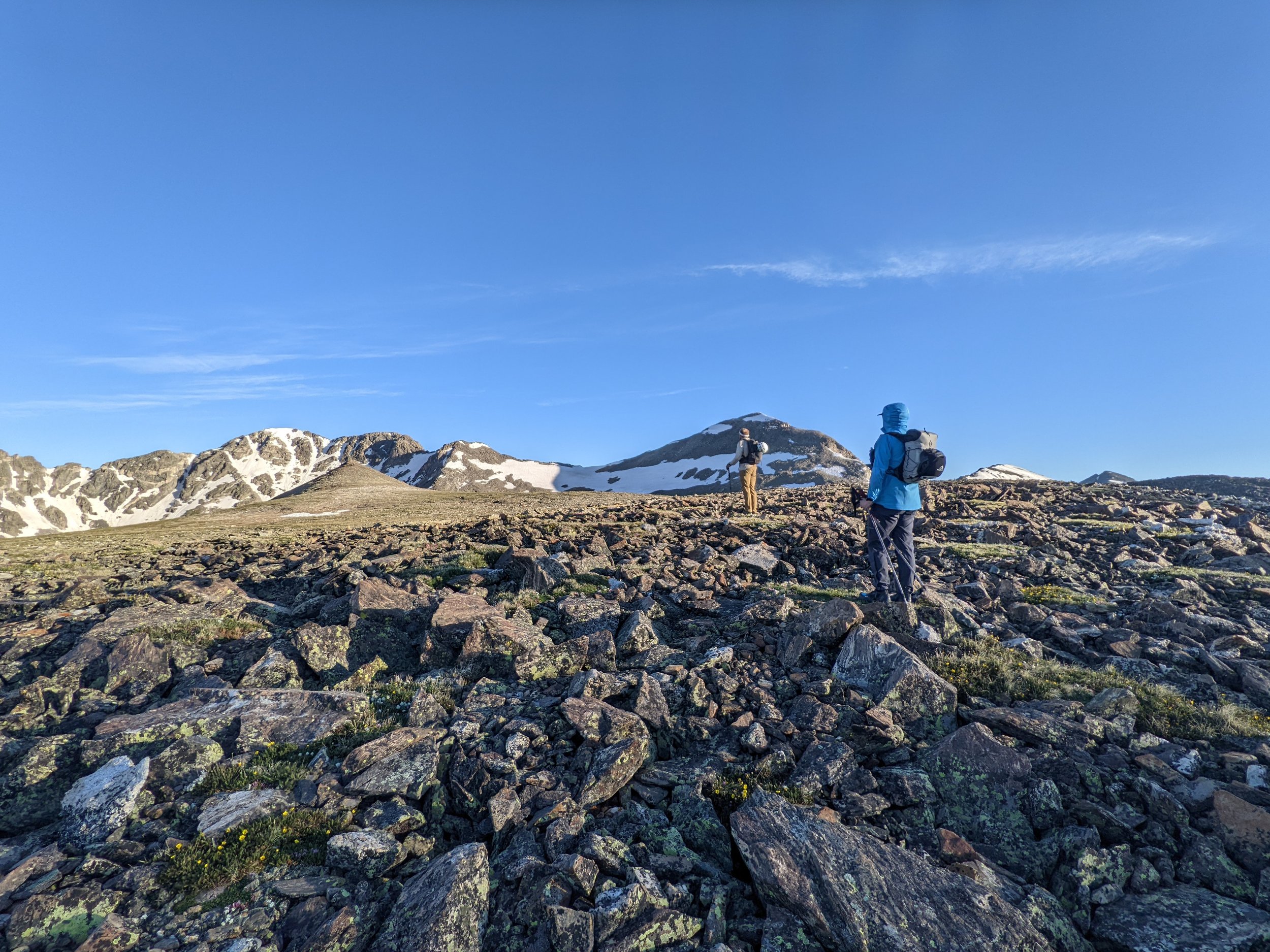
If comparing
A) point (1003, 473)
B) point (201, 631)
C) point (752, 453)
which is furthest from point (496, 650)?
point (1003, 473)

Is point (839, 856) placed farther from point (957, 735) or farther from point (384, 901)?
point (384, 901)

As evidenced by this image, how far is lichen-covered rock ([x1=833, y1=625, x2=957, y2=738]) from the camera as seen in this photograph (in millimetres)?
7086

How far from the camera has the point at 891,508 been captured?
36.1 ft

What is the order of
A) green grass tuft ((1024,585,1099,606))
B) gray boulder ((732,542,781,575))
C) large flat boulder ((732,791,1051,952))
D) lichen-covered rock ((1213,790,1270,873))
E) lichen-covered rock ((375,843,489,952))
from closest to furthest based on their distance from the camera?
large flat boulder ((732,791,1051,952))
lichen-covered rock ((375,843,489,952))
lichen-covered rock ((1213,790,1270,873))
green grass tuft ((1024,585,1099,606))
gray boulder ((732,542,781,575))

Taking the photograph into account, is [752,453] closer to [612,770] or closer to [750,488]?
[750,488]

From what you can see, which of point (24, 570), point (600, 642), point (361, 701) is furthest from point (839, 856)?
point (24, 570)

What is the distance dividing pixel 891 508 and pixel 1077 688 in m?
4.13

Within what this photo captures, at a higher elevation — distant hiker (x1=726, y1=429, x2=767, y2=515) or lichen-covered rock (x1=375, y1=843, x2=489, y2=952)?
distant hiker (x1=726, y1=429, x2=767, y2=515)

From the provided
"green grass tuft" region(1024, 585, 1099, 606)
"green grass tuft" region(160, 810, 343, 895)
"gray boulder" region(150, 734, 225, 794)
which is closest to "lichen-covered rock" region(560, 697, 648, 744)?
"green grass tuft" region(160, 810, 343, 895)

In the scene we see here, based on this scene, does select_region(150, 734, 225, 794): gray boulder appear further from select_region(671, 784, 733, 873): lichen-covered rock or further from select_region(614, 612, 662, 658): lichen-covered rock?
select_region(614, 612, 662, 658): lichen-covered rock

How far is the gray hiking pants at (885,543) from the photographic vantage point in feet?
35.7

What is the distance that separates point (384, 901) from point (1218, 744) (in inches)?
360

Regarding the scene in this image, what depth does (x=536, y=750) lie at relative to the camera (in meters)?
6.67

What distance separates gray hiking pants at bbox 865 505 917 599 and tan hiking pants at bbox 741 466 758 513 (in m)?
12.9
